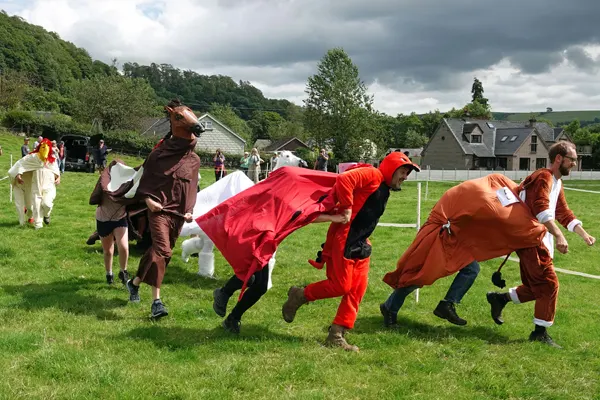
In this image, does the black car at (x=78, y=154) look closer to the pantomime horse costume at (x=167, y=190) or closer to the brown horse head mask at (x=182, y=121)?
the pantomime horse costume at (x=167, y=190)

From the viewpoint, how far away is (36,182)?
1171 cm

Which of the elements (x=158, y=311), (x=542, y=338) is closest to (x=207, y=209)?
(x=158, y=311)

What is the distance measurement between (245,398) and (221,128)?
6747 centimetres

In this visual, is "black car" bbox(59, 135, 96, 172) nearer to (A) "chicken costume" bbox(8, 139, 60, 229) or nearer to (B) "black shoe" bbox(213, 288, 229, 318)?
(A) "chicken costume" bbox(8, 139, 60, 229)

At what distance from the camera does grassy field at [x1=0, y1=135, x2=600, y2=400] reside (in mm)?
4508

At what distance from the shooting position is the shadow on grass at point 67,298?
6.52 meters

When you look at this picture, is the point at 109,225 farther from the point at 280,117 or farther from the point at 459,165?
the point at 280,117

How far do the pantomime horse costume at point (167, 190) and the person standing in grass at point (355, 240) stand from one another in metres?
1.80

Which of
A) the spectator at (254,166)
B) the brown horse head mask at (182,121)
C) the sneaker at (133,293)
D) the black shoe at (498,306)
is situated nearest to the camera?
the brown horse head mask at (182,121)

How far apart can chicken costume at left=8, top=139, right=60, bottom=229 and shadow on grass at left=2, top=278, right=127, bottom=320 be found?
Result: 4639mm

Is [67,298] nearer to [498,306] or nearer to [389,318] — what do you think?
[389,318]

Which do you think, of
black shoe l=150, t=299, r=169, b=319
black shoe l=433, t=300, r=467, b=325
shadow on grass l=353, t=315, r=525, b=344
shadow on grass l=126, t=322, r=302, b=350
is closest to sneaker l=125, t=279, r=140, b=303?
black shoe l=150, t=299, r=169, b=319

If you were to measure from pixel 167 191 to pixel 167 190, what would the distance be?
0.04 ft

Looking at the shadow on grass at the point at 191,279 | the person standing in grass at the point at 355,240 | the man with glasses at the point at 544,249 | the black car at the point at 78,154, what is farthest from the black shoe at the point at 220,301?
the black car at the point at 78,154
